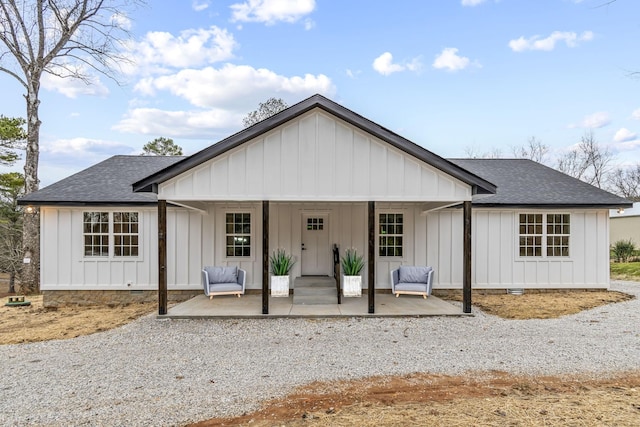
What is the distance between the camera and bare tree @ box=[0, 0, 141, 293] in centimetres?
1402

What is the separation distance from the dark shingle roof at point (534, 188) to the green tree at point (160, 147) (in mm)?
22018

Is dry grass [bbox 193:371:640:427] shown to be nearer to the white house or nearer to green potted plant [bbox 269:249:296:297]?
the white house

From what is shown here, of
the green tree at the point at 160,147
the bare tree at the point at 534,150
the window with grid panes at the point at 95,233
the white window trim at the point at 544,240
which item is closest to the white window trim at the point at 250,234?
the window with grid panes at the point at 95,233

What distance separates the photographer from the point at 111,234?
34.6 feet

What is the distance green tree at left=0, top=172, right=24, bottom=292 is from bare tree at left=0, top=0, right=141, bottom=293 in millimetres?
3394

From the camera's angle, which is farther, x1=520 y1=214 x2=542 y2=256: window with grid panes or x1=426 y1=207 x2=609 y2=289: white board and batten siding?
x1=520 y1=214 x2=542 y2=256: window with grid panes

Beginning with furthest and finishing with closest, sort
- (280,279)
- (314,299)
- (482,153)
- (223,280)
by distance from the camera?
(482,153), (223,280), (280,279), (314,299)

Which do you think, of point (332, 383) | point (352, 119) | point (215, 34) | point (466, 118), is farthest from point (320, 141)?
point (466, 118)

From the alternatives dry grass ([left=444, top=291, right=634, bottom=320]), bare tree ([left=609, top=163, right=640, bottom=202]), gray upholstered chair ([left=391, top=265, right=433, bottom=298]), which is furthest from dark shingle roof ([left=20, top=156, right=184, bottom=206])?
bare tree ([left=609, top=163, right=640, bottom=202])

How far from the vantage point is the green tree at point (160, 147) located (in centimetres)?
2844

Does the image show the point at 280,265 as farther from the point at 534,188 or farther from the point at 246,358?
the point at 534,188

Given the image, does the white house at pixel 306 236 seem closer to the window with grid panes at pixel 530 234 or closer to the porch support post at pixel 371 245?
the window with grid panes at pixel 530 234

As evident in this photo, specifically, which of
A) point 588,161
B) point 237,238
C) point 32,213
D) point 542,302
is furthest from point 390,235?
point 588,161

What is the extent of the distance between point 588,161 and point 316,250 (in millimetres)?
37792
